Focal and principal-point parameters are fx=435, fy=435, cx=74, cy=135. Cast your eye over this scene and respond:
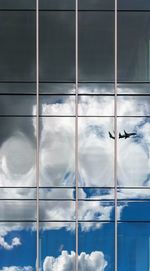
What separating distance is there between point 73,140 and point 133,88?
249 centimetres

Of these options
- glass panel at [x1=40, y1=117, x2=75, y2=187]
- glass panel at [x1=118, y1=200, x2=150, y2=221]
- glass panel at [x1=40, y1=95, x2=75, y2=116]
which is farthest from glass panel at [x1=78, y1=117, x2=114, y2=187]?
glass panel at [x1=118, y1=200, x2=150, y2=221]

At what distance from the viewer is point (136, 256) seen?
44.5ft

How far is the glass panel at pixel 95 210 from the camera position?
1355cm

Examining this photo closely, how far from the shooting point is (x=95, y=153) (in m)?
13.5

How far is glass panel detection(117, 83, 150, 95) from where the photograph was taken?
1361cm

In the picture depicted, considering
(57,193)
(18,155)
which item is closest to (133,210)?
(57,193)

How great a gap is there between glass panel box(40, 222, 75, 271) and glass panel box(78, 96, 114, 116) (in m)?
3.55

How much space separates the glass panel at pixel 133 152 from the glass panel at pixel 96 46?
5.30ft

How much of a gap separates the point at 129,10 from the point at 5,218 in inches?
299

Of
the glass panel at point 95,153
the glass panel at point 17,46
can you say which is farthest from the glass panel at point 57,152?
the glass panel at point 17,46

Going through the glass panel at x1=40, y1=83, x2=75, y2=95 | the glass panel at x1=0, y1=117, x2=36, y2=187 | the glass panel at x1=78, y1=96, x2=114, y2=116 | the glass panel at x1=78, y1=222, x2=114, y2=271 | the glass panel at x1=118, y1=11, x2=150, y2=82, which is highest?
the glass panel at x1=118, y1=11, x2=150, y2=82
